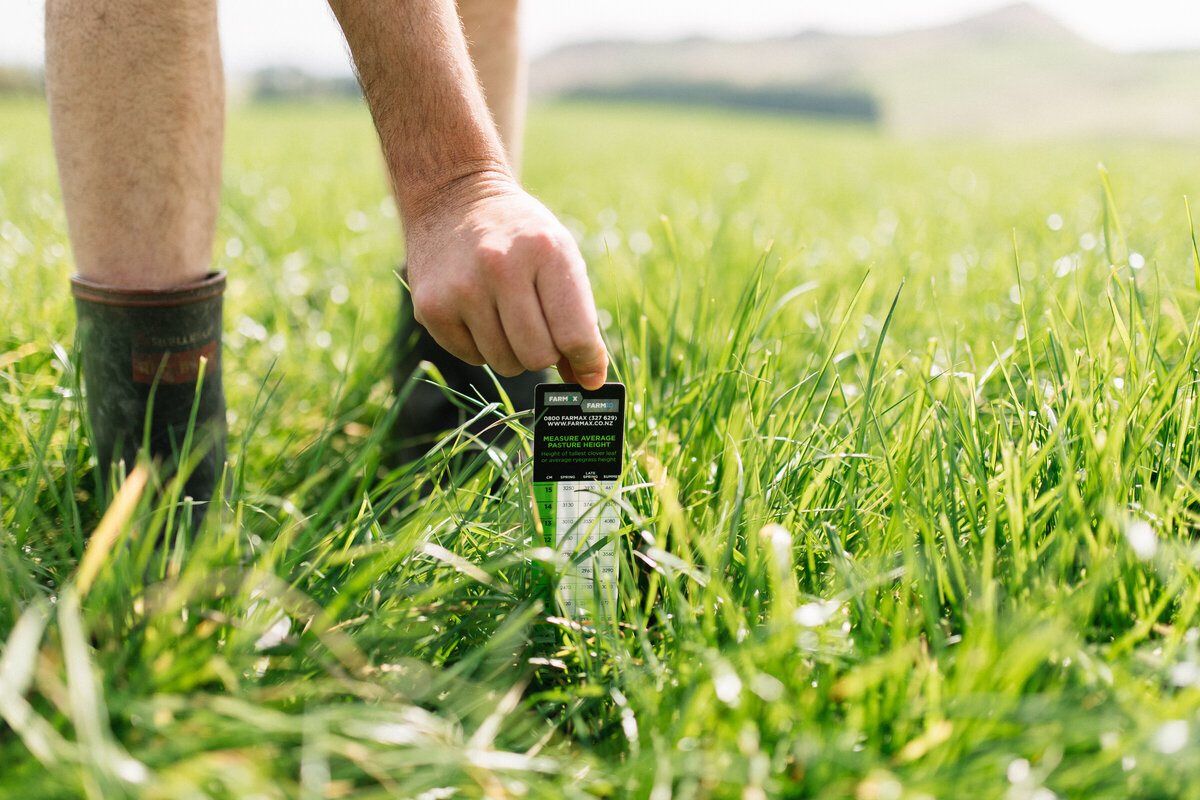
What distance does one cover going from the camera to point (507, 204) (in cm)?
110

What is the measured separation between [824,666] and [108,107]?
4.48 ft

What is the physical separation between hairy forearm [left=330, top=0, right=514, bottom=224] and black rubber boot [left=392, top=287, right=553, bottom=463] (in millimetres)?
606

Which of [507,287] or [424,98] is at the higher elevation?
[424,98]

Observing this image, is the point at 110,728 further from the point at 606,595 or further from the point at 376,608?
the point at 606,595

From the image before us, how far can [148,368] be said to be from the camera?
1418mm

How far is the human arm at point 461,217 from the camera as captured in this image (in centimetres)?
Result: 104

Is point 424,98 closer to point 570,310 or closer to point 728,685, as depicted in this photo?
point 570,310

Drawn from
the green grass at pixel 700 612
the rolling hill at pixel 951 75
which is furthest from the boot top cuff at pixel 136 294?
the rolling hill at pixel 951 75

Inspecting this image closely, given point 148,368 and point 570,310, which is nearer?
point 570,310

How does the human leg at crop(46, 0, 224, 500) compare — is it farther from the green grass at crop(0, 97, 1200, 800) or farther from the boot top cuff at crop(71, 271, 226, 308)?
the green grass at crop(0, 97, 1200, 800)

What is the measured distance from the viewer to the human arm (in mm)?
1039

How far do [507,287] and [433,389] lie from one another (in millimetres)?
861

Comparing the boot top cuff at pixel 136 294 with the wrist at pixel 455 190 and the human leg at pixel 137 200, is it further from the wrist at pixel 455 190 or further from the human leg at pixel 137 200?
the wrist at pixel 455 190

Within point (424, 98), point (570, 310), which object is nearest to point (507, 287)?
point (570, 310)
